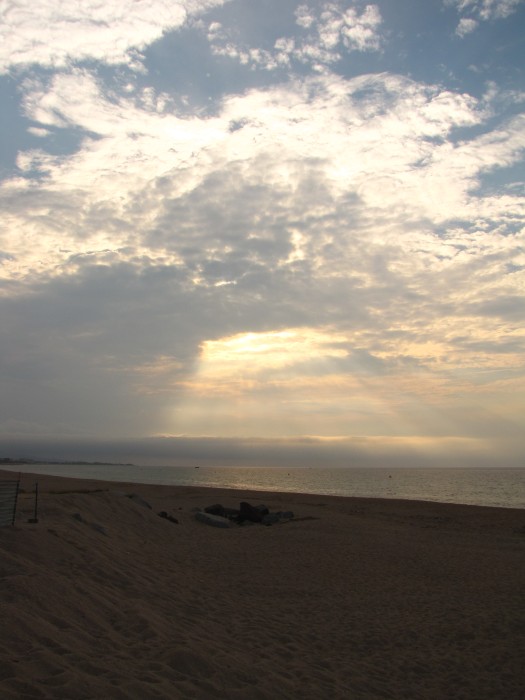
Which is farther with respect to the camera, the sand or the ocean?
the ocean

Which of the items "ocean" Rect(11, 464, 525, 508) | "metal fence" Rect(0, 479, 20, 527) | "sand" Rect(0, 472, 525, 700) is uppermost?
"metal fence" Rect(0, 479, 20, 527)

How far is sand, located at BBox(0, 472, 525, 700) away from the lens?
18.6ft

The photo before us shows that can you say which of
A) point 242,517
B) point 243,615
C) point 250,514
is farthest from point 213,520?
point 243,615

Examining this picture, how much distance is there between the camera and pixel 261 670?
21.2ft

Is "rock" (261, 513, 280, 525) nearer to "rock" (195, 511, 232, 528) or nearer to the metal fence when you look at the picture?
"rock" (195, 511, 232, 528)

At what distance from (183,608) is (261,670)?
112 inches

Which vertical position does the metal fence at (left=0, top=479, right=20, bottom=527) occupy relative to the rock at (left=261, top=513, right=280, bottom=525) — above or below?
above

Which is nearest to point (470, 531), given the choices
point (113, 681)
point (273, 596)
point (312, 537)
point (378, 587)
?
point (312, 537)

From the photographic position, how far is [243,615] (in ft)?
30.4

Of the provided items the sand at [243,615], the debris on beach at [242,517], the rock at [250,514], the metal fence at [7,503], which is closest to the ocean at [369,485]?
the debris on beach at [242,517]

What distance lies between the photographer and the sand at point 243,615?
5.68 meters

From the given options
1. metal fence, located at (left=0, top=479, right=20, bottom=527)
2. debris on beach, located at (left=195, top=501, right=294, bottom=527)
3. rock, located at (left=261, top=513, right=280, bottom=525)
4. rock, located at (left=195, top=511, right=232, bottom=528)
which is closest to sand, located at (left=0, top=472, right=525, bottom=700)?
metal fence, located at (left=0, top=479, right=20, bottom=527)

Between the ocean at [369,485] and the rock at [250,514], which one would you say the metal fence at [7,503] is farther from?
the ocean at [369,485]

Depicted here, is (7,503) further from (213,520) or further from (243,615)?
(213,520)
